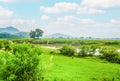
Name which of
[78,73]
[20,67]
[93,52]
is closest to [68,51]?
[93,52]

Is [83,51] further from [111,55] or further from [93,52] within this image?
[111,55]

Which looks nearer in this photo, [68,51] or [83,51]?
[83,51]

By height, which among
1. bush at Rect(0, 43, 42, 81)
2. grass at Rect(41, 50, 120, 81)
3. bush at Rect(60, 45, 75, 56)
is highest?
bush at Rect(0, 43, 42, 81)

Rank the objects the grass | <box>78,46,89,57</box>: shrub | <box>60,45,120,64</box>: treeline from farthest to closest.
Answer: <box>78,46,89,57</box>: shrub → <box>60,45,120,64</box>: treeline → the grass

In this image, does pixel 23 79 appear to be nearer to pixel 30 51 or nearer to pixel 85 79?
pixel 30 51

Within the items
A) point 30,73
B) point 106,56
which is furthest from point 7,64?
point 106,56

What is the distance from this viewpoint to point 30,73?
19.5m

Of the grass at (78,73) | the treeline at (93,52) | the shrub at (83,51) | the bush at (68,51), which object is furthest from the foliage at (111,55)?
the grass at (78,73)

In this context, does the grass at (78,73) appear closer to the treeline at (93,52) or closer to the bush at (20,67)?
the bush at (20,67)

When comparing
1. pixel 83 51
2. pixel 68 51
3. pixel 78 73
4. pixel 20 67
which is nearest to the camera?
pixel 20 67

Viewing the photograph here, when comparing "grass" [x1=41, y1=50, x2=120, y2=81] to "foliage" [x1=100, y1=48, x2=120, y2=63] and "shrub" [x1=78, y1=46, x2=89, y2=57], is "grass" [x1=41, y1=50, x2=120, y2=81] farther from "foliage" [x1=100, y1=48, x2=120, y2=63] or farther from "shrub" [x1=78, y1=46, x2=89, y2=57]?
"shrub" [x1=78, y1=46, x2=89, y2=57]

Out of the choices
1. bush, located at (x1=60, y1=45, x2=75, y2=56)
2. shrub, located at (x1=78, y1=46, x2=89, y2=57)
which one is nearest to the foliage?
shrub, located at (x1=78, y1=46, x2=89, y2=57)

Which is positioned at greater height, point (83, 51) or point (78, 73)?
point (83, 51)

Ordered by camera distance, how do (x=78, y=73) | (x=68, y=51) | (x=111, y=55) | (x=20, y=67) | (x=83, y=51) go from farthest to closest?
(x=68, y=51), (x=83, y=51), (x=111, y=55), (x=78, y=73), (x=20, y=67)
